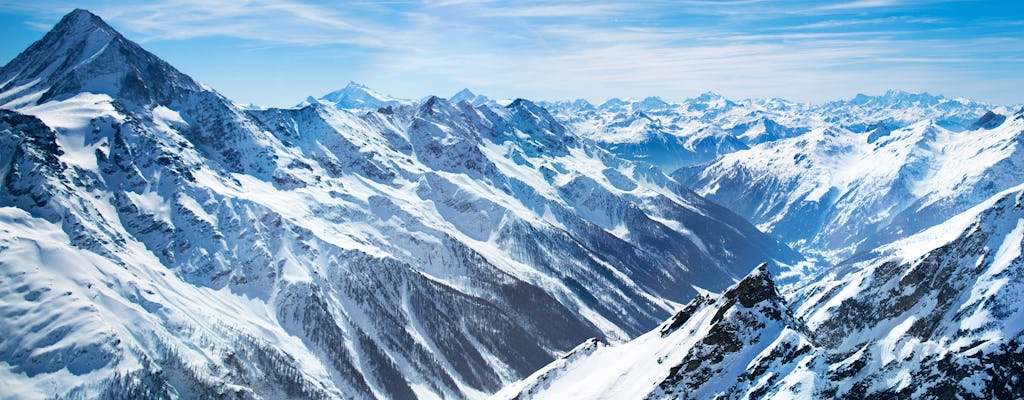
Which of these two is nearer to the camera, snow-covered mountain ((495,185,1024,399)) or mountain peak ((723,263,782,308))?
snow-covered mountain ((495,185,1024,399))

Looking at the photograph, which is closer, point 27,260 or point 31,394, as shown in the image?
point 31,394

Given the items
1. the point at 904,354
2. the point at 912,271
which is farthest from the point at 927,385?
the point at 912,271

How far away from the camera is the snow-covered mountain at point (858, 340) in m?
80.6

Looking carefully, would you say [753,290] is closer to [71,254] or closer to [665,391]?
[665,391]

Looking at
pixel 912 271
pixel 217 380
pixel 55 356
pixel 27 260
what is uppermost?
pixel 27 260

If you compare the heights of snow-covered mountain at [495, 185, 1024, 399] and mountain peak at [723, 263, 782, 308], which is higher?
mountain peak at [723, 263, 782, 308]

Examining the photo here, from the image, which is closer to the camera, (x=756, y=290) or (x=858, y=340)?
(x=756, y=290)

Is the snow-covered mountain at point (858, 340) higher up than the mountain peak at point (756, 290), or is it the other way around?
the mountain peak at point (756, 290)

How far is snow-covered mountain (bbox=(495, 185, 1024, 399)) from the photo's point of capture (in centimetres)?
8056

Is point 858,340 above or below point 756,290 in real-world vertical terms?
below

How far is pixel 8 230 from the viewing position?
649 ft

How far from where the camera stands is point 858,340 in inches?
6043

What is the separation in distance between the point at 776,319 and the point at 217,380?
159149 millimetres

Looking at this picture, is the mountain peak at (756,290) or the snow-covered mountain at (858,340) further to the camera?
the mountain peak at (756,290)
